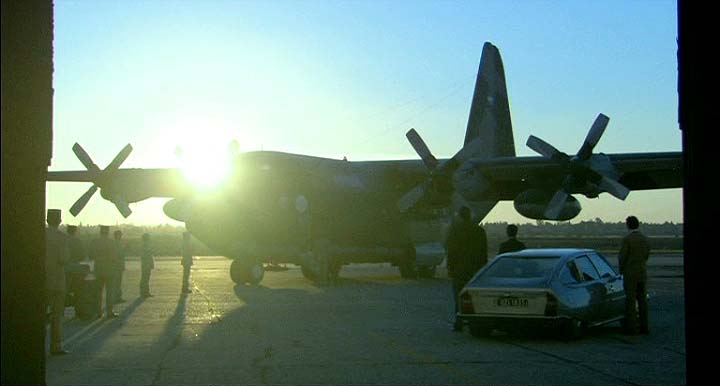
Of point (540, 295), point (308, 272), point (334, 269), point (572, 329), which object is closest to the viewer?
point (540, 295)

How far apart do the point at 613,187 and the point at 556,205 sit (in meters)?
1.58

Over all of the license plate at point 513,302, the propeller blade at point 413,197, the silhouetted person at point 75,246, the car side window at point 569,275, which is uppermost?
the propeller blade at point 413,197

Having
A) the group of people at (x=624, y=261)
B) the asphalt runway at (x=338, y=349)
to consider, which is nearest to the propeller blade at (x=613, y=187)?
the asphalt runway at (x=338, y=349)

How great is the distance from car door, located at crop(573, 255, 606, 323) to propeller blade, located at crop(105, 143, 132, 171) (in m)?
16.6

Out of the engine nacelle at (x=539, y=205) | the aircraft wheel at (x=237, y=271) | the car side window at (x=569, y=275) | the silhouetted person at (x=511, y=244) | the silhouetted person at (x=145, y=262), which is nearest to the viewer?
the car side window at (x=569, y=275)

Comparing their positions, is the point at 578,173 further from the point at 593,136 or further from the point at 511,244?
the point at 511,244

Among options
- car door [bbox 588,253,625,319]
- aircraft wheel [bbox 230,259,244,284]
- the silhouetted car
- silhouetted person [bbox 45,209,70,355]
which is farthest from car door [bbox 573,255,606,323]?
aircraft wheel [bbox 230,259,244,284]

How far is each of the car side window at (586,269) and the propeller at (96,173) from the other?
1641cm

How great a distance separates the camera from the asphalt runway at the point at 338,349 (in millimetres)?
8828

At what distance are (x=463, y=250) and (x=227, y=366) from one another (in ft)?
18.2

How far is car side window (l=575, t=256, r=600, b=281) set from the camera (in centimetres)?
1297

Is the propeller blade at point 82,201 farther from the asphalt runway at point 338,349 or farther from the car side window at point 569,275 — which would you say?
the car side window at point 569,275

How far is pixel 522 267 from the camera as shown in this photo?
12.8 meters

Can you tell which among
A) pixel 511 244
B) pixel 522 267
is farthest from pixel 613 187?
pixel 522 267
